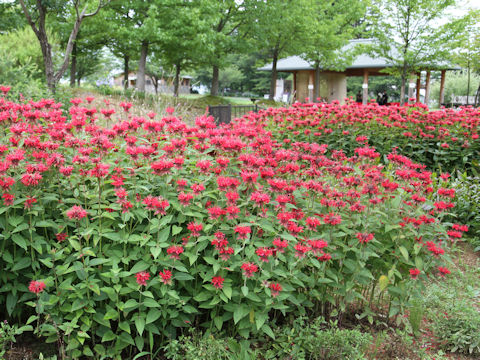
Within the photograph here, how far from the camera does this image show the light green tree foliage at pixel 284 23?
23062 mm

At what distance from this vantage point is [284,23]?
78.0 ft

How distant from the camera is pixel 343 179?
3137 mm

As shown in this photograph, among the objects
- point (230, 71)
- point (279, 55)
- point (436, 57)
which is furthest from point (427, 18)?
point (230, 71)

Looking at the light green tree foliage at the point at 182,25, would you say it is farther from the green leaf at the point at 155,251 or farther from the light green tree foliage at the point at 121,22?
the green leaf at the point at 155,251

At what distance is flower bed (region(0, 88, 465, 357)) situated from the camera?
7.59 ft

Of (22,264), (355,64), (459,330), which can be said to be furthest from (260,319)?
(355,64)

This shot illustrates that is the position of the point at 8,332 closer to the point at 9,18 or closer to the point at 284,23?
the point at 9,18

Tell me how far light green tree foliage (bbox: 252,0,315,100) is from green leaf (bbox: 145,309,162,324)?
2272 cm

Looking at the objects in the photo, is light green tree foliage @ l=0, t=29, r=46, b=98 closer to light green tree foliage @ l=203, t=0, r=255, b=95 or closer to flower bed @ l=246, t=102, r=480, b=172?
flower bed @ l=246, t=102, r=480, b=172

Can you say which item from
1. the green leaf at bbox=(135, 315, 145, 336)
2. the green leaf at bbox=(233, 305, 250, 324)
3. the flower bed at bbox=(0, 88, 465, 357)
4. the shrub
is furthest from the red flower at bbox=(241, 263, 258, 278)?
the shrub

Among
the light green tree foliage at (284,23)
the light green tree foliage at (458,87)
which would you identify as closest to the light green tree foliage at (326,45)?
the light green tree foliage at (284,23)

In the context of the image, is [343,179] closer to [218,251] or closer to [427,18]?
[218,251]

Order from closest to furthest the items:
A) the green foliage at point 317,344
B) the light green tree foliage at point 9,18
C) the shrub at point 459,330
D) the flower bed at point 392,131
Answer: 1. the green foliage at point 317,344
2. the shrub at point 459,330
3. the flower bed at point 392,131
4. the light green tree foliage at point 9,18

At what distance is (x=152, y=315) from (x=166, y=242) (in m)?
0.42
